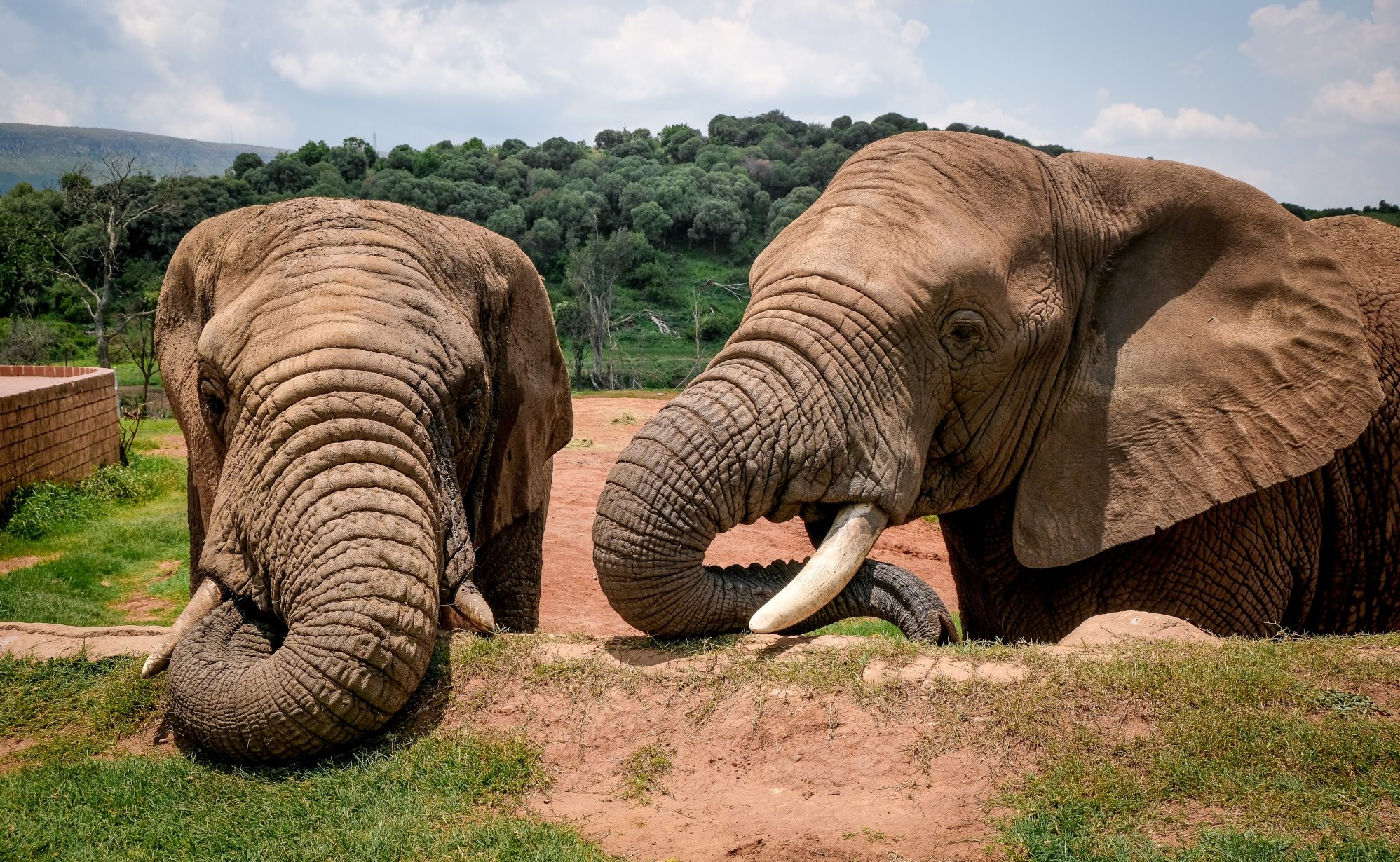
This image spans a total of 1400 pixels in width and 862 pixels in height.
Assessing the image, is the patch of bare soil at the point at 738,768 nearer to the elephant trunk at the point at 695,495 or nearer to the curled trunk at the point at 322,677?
the elephant trunk at the point at 695,495

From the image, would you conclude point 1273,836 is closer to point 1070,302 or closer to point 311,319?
point 1070,302

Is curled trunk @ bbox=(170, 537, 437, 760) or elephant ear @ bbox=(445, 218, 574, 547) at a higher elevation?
elephant ear @ bbox=(445, 218, 574, 547)

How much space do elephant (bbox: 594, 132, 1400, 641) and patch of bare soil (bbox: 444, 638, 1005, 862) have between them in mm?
353

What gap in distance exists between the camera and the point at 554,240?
60812 millimetres

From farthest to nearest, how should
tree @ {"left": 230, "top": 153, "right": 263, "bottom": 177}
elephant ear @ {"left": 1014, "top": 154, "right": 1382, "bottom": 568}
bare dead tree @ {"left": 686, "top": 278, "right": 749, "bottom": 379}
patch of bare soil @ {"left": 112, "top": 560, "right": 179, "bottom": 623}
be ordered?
tree @ {"left": 230, "top": 153, "right": 263, "bottom": 177}
bare dead tree @ {"left": 686, "top": 278, "right": 749, "bottom": 379}
patch of bare soil @ {"left": 112, "top": 560, "right": 179, "bottom": 623}
elephant ear @ {"left": 1014, "top": 154, "right": 1382, "bottom": 568}

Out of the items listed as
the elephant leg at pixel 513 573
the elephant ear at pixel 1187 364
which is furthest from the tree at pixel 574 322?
the elephant ear at pixel 1187 364

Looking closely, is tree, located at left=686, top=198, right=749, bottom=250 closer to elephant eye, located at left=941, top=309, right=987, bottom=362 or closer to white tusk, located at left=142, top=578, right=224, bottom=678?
elephant eye, located at left=941, top=309, right=987, bottom=362

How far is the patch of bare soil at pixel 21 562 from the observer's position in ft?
35.1

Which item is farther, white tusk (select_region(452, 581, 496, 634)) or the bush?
the bush

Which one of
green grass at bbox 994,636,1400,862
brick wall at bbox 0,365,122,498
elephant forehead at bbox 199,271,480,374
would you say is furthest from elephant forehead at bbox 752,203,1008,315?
brick wall at bbox 0,365,122,498

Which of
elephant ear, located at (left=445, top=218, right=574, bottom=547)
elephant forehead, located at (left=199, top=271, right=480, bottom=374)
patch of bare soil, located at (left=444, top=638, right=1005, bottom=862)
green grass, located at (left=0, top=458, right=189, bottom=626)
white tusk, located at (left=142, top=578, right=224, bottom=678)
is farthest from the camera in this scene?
green grass, located at (left=0, top=458, right=189, bottom=626)

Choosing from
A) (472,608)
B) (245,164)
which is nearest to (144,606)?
(472,608)

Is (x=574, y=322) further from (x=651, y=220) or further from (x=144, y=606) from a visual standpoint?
(x=144, y=606)

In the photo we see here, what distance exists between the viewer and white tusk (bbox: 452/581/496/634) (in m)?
4.83
